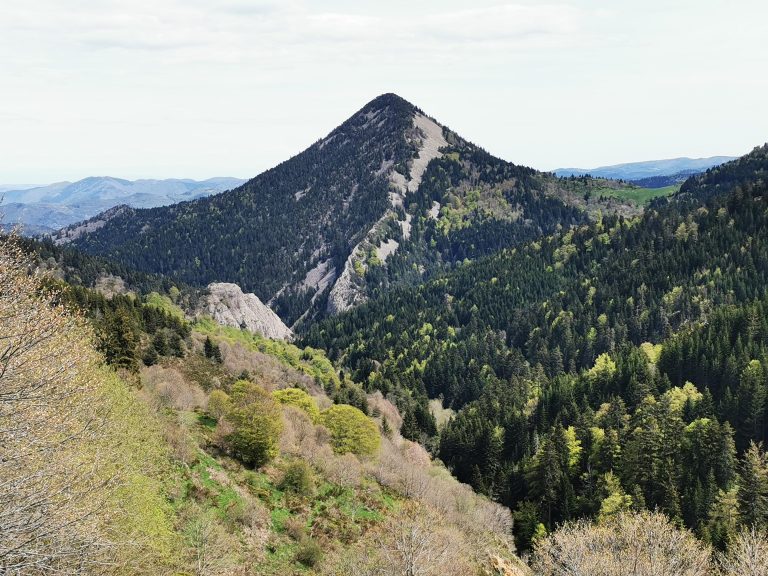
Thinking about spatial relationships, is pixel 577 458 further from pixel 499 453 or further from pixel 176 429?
pixel 176 429

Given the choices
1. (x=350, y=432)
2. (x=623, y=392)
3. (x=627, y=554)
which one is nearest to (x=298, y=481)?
(x=350, y=432)

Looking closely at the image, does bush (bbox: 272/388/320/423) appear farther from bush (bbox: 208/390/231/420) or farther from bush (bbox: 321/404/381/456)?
bush (bbox: 208/390/231/420)

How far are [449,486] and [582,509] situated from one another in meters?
24.0

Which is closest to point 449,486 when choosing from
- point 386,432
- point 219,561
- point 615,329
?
point 386,432

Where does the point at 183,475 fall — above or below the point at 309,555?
above

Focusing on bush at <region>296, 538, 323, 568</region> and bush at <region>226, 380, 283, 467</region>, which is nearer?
bush at <region>296, 538, 323, 568</region>

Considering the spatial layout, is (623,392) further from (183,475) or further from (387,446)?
(183,475)

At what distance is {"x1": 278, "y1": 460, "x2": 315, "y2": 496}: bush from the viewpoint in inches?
2314

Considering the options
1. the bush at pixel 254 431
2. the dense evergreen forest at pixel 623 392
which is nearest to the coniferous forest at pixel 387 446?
the bush at pixel 254 431

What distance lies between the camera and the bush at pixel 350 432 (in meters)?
77.9

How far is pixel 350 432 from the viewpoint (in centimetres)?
7906

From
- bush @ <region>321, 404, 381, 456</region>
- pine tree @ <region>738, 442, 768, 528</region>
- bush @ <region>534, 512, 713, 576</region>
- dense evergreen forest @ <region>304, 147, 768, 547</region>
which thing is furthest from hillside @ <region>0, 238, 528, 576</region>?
pine tree @ <region>738, 442, 768, 528</region>

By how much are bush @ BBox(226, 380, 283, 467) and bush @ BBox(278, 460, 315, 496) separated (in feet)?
11.3

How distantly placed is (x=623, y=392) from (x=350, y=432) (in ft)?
232
